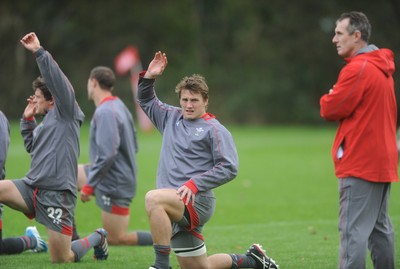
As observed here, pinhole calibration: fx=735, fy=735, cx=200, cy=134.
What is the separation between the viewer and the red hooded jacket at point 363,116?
19.6ft

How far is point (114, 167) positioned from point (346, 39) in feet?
15.1

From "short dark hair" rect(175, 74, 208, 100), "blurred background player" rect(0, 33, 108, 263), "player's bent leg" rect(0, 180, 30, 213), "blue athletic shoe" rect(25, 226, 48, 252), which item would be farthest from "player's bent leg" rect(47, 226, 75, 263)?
"short dark hair" rect(175, 74, 208, 100)

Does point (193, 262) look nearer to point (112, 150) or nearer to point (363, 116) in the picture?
point (363, 116)

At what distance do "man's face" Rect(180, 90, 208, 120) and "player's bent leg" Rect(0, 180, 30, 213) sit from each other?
7.08 feet

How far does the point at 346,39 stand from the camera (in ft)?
20.2

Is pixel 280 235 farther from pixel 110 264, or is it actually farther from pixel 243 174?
pixel 243 174

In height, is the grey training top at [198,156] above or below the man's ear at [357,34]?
below

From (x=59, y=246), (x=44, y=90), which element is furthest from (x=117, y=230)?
(x=44, y=90)

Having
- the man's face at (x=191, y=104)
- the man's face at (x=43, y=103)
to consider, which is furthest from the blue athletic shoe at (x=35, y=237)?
the man's face at (x=191, y=104)

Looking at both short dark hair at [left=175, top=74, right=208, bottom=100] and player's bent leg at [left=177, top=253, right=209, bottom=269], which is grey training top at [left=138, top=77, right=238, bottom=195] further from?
player's bent leg at [left=177, top=253, right=209, bottom=269]

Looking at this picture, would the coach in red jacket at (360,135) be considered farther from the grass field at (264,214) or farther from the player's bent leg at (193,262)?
the grass field at (264,214)

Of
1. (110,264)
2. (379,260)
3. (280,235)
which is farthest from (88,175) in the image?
(379,260)

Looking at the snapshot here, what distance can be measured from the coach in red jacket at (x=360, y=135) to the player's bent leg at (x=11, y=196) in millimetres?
3545

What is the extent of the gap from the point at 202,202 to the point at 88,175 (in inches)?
124
